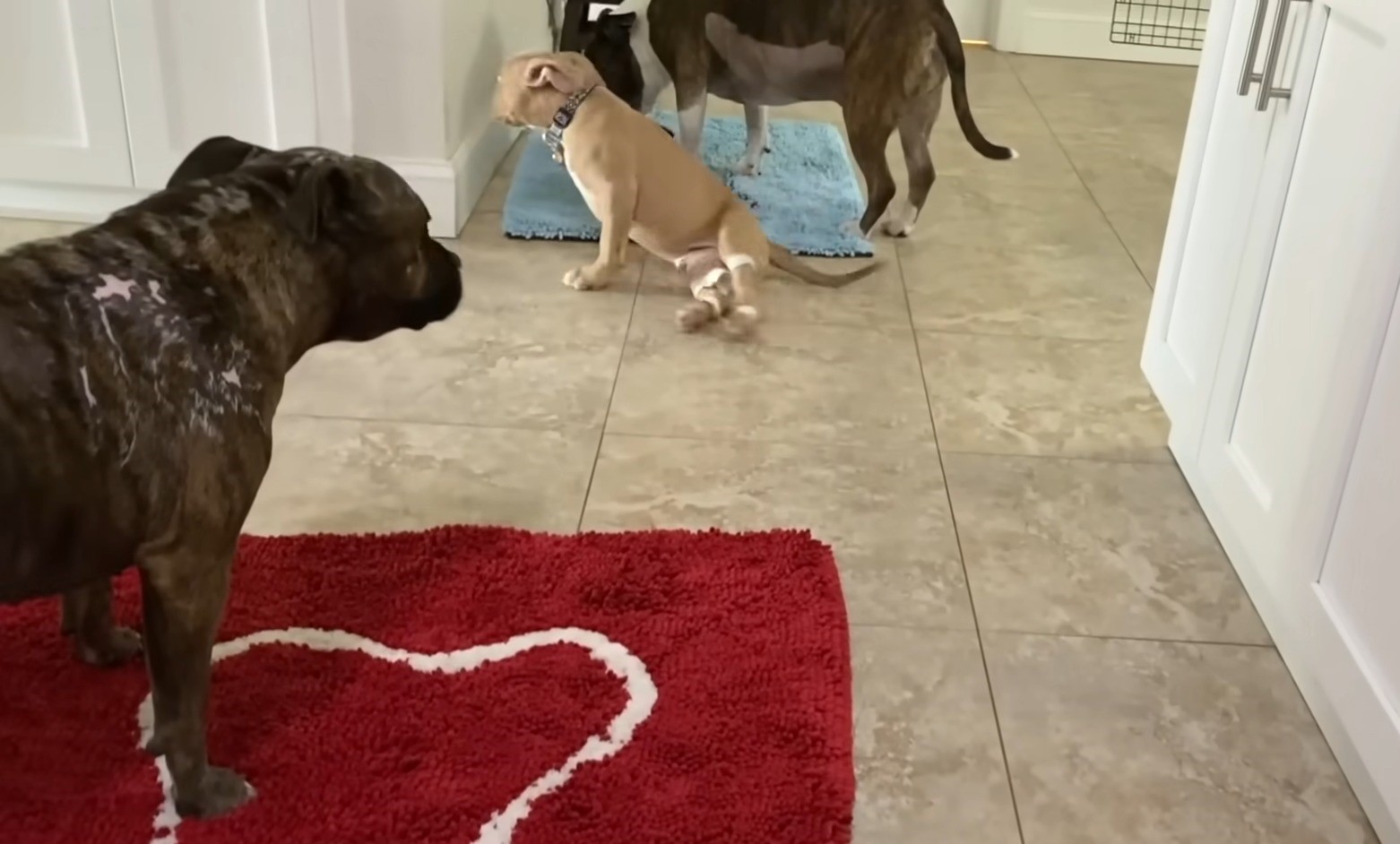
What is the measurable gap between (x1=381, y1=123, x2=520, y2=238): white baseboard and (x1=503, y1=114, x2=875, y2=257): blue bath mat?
0.10 metres

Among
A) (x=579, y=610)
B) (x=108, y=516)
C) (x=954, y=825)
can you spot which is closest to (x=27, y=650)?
(x=108, y=516)

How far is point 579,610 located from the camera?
5.88 ft

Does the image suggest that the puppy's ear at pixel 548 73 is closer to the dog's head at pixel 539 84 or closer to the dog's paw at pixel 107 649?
the dog's head at pixel 539 84

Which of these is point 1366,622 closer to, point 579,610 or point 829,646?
point 829,646

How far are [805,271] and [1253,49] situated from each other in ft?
3.80

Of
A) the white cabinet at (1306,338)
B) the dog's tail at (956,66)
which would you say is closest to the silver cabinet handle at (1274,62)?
the white cabinet at (1306,338)

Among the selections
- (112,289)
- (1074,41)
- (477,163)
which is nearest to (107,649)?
(112,289)

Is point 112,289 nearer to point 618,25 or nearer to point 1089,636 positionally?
point 1089,636

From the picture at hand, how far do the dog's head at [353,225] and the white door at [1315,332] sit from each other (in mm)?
1090

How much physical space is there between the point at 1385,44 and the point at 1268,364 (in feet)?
1.52

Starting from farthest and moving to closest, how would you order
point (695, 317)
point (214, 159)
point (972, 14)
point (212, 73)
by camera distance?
point (972, 14), point (212, 73), point (695, 317), point (214, 159)

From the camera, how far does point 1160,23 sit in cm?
507

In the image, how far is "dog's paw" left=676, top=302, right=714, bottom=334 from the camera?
2.69 m

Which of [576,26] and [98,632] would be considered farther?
[576,26]
